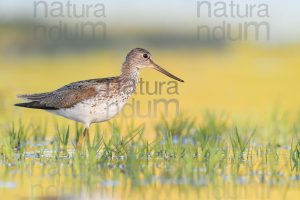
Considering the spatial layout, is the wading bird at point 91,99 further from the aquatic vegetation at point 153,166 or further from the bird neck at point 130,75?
the aquatic vegetation at point 153,166

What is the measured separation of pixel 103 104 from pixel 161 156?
55.8 inches

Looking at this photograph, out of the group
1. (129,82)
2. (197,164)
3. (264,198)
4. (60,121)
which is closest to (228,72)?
(60,121)

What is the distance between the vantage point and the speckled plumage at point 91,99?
12.9 metres

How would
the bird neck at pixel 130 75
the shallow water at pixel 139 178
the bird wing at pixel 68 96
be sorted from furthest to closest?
1. the bird neck at pixel 130 75
2. the bird wing at pixel 68 96
3. the shallow water at pixel 139 178

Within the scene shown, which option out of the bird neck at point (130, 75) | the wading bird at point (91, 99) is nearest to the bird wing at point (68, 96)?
the wading bird at point (91, 99)

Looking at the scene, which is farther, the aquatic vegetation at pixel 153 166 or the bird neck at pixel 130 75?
the bird neck at pixel 130 75

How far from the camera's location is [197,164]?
11.0m

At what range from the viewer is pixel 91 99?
1289cm

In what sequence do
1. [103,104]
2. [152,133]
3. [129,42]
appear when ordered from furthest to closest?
[129,42] → [152,133] → [103,104]

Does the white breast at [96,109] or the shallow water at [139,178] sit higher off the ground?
the white breast at [96,109]

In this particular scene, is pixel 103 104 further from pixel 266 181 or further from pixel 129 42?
pixel 129 42

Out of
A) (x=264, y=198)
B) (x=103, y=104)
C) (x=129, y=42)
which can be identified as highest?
(x=129, y=42)

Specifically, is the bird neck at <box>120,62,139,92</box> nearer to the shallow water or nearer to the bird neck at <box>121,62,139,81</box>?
the bird neck at <box>121,62,139,81</box>

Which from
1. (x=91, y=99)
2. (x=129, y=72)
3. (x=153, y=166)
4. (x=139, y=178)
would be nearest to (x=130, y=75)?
(x=129, y=72)
